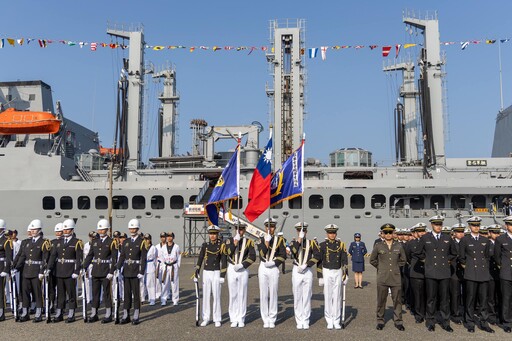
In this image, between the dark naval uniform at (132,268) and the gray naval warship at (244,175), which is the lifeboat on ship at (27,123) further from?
the dark naval uniform at (132,268)

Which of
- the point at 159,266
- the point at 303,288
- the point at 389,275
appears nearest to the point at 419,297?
the point at 389,275

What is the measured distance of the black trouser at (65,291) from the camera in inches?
310

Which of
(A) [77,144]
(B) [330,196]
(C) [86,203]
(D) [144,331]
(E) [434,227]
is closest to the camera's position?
(D) [144,331]

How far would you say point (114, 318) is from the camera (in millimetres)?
8039

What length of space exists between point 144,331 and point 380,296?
3.86 m

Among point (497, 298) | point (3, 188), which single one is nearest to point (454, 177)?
point (497, 298)

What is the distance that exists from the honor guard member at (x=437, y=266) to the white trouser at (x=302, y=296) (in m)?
1.96

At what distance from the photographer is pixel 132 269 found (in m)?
7.79

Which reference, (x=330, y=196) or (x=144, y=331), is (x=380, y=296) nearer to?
(x=144, y=331)

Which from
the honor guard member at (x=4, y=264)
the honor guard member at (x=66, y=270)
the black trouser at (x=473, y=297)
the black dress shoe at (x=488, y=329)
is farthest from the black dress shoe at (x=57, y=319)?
the black dress shoe at (x=488, y=329)

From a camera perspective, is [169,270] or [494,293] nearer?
[494,293]

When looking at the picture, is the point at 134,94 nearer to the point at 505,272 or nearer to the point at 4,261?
the point at 4,261

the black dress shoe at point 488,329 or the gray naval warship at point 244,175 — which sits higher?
the gray naval warship at point 244,175

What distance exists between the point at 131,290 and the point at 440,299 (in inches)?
211
